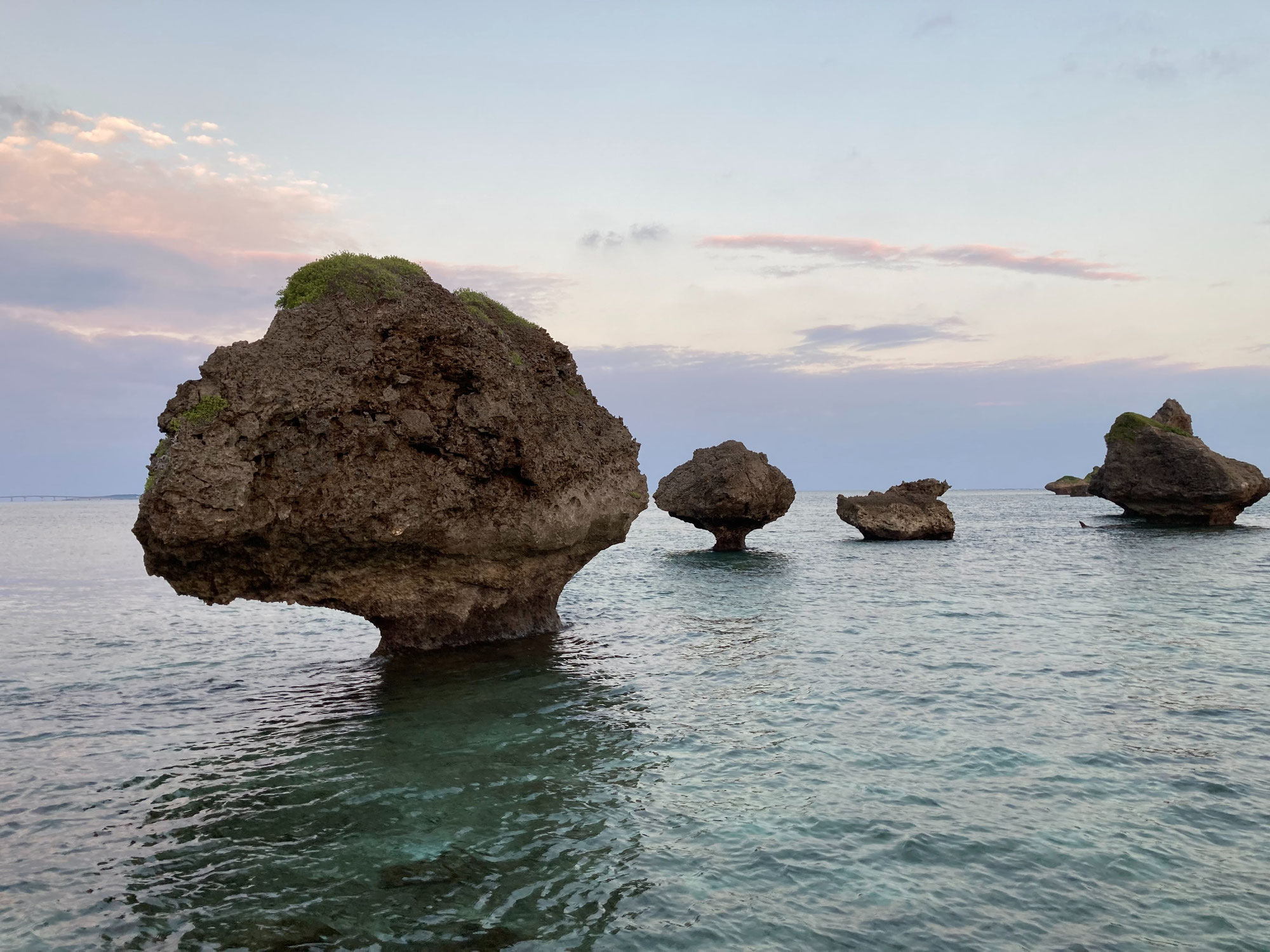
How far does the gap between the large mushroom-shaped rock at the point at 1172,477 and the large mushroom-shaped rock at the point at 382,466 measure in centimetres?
5974

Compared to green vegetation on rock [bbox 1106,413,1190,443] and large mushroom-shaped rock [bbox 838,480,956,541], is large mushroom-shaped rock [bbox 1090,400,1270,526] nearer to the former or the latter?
green vegetation on rock [bbox 1106,413,1190,443]

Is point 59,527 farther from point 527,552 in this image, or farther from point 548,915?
point 548,915

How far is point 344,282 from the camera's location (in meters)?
17.7

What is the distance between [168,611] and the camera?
105 feet

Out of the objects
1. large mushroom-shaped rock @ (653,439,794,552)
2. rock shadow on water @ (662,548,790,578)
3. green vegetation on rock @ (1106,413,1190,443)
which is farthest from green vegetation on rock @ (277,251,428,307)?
green vegetation on rock @ (1106,413,1190,443)

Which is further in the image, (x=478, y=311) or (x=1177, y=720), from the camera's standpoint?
(x=478, y=311)

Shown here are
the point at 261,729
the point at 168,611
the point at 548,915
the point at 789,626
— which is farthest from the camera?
the point at 168,611

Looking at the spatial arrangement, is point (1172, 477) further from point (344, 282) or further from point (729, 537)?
point (344, 282)

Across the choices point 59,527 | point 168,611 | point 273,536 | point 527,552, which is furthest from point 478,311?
point 59,527

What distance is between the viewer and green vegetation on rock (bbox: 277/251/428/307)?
1756cm

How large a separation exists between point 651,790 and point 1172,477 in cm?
6762

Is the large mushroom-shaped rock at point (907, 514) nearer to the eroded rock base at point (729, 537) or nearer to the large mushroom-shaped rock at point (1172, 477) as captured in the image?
the eroded rock base at point (729, 537)

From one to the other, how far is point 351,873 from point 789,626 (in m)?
19.2

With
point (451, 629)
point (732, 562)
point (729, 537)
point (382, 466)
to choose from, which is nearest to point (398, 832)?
point (382, 466)
